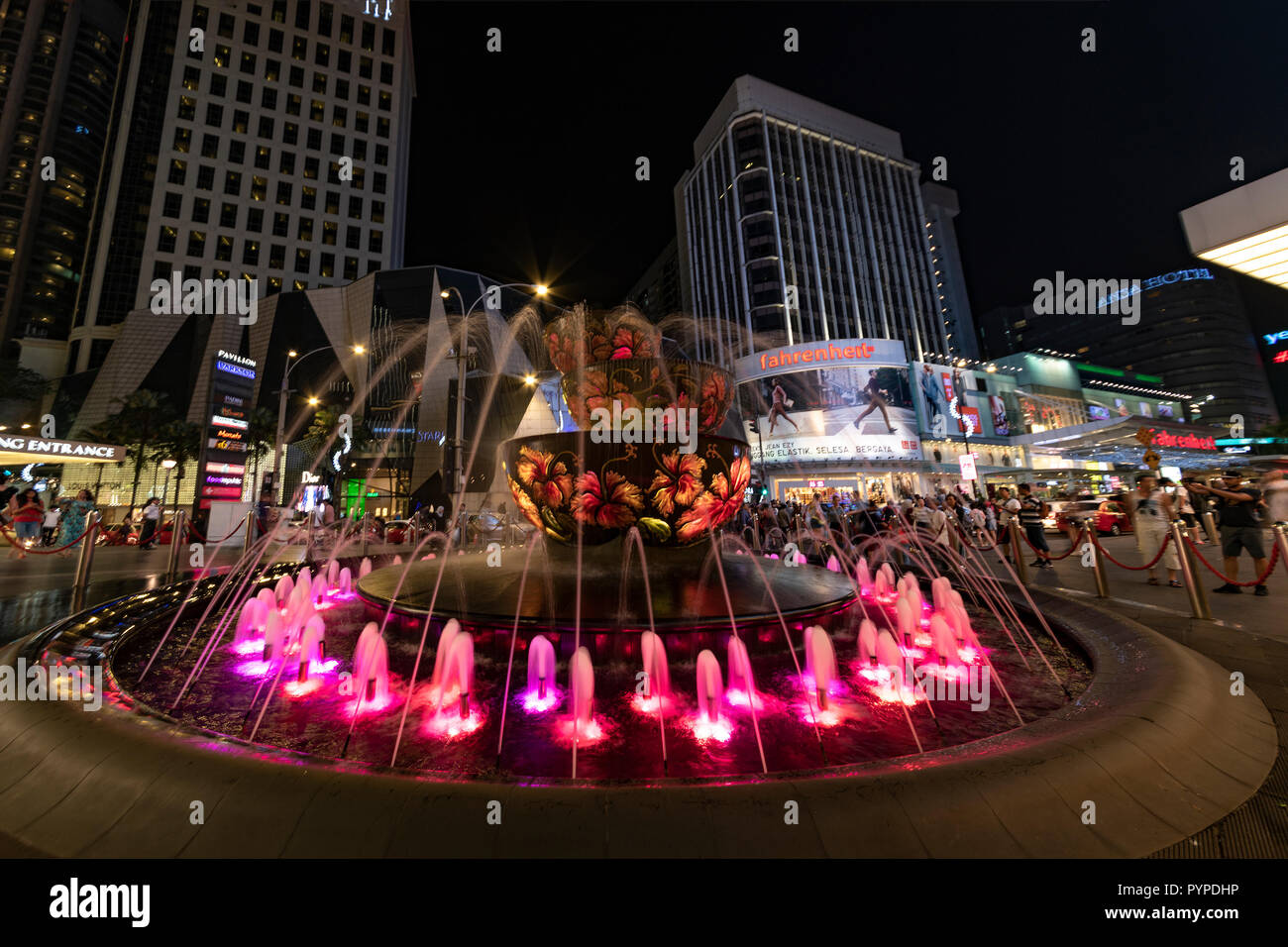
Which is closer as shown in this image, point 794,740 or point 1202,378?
point 794,740

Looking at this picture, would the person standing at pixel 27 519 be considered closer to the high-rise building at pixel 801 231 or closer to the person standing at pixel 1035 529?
the person standing at pixel 1035 529

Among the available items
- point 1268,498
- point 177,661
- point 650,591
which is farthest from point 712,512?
point 1268,498

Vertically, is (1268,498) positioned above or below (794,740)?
above

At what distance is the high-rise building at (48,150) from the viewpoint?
57.4 meters

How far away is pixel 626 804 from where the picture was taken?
5.70 ft

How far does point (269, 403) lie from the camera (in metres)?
36.7
